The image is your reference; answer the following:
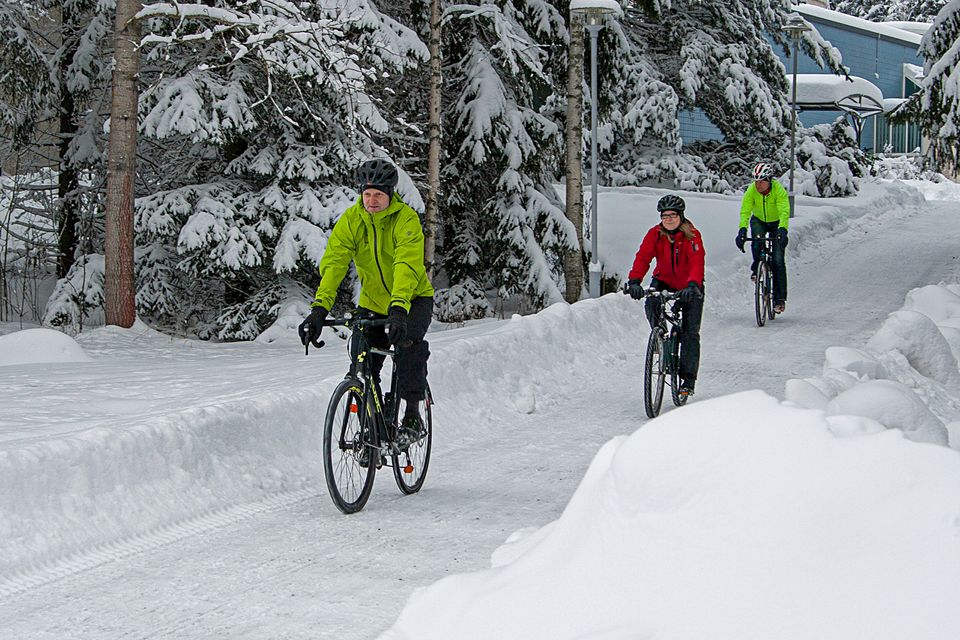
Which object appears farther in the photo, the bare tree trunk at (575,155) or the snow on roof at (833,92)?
the snow on roof at (833,92)

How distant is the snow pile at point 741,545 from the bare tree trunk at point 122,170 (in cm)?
1097

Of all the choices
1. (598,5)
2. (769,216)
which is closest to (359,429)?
(769,216)

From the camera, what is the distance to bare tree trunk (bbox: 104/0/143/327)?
1389 cm

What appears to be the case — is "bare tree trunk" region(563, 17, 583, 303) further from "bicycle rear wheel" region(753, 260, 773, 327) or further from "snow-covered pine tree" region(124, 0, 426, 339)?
"bicycle rear wheel" region(753, 260, 773, 327)

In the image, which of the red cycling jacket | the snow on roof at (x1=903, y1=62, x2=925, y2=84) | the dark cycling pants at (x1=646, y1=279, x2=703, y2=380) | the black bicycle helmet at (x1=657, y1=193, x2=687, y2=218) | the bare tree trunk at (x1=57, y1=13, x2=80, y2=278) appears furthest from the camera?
the snow on roof at (x1=903, y1=62, x2=925, y2=84)

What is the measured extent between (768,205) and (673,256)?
6.01 m

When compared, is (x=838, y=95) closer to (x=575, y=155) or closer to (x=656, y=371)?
(x=575, y=155)

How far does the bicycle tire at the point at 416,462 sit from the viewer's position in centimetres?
709

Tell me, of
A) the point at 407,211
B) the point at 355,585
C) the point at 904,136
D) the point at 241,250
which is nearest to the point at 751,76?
the point at 241,250

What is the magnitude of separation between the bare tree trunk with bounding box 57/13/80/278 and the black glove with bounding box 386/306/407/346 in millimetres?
13801

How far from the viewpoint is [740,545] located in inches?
137

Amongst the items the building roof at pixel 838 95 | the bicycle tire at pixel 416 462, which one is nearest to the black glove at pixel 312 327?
the bicycle tire at pixel 416 462

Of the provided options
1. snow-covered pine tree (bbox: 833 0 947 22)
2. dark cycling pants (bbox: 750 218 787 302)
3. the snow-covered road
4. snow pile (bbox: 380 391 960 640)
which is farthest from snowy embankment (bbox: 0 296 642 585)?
snow-covered pine tree (bbox: 833 0 947 22)

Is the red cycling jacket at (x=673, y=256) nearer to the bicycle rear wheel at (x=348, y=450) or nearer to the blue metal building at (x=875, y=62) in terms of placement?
the bicycle rear wheel at (x=348, y=450)
